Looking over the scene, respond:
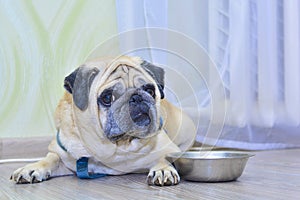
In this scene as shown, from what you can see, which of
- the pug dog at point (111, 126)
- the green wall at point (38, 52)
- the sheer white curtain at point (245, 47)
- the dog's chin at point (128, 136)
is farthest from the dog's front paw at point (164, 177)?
the green wall at point (38, 52)

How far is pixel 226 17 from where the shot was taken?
6.78ft

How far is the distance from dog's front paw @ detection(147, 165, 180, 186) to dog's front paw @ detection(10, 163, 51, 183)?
31cm

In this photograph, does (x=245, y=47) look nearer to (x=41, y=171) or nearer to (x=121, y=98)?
(x=121, y=98)

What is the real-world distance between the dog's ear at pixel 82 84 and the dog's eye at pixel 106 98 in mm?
37

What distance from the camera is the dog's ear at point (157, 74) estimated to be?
4.58 feet

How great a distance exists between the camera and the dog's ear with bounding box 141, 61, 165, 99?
1.40m

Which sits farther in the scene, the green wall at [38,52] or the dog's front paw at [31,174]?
the green wall at [38,52]

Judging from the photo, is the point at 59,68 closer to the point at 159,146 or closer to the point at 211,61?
the point at 211,61

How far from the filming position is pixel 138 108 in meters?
1.32

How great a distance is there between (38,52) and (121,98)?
840 mm

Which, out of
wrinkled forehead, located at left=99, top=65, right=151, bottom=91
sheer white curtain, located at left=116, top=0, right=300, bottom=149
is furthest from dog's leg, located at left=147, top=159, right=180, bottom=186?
sheer white curtain, located at left=116, top=0, right=300, bottom=149

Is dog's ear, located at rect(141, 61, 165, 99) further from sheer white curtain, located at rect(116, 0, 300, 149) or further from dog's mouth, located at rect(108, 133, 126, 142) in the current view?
sheer white curtain, located at rect(116, 0, 300, 149)

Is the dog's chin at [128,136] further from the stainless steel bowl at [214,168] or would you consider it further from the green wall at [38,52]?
the green wall at [38,52]

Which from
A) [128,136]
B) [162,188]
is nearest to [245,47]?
[128,136]
